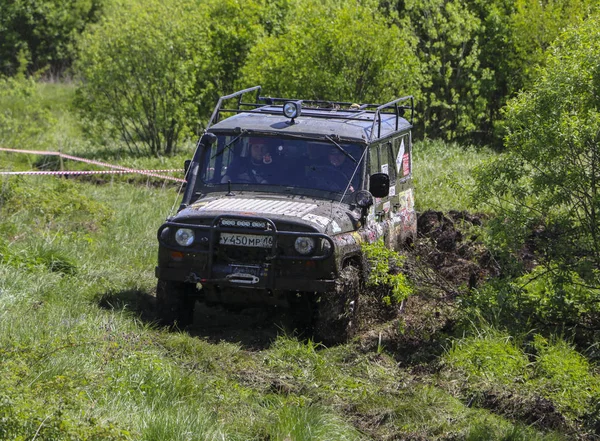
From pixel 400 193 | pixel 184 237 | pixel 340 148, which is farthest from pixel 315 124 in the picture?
pixel 184 237

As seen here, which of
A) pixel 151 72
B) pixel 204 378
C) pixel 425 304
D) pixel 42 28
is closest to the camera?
pixel 204 378

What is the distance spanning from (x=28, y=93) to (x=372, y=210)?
1568cm

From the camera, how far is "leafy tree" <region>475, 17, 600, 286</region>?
337 inches

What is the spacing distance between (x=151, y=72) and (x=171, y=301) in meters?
13.1

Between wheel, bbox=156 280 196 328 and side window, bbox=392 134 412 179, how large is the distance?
2.91m

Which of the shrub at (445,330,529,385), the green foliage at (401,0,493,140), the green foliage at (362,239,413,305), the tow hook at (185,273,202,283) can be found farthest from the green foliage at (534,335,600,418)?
the green foliage at (401,0,493,140)

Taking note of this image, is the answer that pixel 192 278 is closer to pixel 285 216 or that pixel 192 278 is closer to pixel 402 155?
pixel 285 216

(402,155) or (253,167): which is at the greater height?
(253,167)

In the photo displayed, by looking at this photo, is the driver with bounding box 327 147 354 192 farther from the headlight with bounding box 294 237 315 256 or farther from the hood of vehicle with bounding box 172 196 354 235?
the headlight with bounding box 294 237 315 256

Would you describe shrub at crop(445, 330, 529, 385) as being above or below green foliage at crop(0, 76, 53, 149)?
below

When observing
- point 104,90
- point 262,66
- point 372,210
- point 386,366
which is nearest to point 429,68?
point 262,66

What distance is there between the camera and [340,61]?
18.3m

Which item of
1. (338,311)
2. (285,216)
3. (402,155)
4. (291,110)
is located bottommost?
(338,311)

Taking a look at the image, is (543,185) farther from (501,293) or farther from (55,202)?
(55,202)
